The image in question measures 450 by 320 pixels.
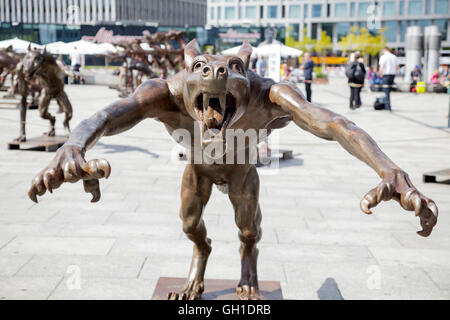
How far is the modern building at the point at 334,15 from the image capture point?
70000 millimetres

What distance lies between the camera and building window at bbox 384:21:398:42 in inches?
2864

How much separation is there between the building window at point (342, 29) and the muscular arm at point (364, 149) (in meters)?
77.3

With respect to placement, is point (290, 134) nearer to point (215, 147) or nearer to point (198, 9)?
point (215, 147)

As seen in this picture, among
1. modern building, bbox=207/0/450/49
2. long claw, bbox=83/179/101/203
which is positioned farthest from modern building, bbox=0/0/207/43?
long claw, bbox=83/179/101/203

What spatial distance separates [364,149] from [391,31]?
3029 inches

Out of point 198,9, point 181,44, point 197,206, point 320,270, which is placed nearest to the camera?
point 197,206

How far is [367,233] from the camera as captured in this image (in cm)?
549

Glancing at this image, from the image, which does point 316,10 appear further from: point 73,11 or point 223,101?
point 223,101

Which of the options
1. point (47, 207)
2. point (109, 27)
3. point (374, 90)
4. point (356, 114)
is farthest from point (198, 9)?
point (47, 207)

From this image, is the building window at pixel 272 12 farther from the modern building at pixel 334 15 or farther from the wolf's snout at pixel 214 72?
the wolf's snout at pixel 214 72

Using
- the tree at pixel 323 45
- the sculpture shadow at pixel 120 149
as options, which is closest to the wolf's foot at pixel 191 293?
the sculpture shadow at pixel 120 149

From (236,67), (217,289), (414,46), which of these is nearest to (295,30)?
(414,46)
